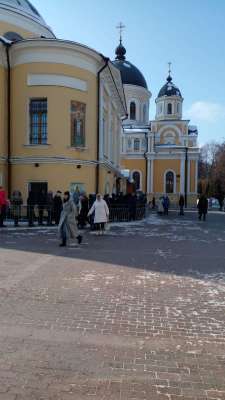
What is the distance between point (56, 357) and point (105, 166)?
2242 centimetres

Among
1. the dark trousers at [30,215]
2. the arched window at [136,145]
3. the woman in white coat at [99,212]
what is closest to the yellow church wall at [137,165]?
the arched window at [136,145]

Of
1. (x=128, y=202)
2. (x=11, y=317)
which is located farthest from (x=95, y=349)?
(x=128, y=202)

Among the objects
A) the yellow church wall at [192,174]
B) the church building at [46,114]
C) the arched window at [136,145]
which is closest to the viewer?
the church building at [46,114]

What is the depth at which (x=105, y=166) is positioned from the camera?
26453 millimetres

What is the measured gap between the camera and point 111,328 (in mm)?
5316

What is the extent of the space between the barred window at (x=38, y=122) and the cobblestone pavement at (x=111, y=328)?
13449 mm

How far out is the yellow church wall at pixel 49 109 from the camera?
22.3 meters

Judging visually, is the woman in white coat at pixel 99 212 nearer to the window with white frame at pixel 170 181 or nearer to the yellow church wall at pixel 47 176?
the yellow church wall at pixel 47 176

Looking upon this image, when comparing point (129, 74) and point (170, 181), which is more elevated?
point (129, 74)

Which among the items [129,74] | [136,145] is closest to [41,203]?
[136,145]

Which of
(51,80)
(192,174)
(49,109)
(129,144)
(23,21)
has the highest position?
(23,21)

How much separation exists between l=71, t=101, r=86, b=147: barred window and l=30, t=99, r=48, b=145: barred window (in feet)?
4.85

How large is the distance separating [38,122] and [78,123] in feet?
7.24

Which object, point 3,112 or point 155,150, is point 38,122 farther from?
point 155,150
